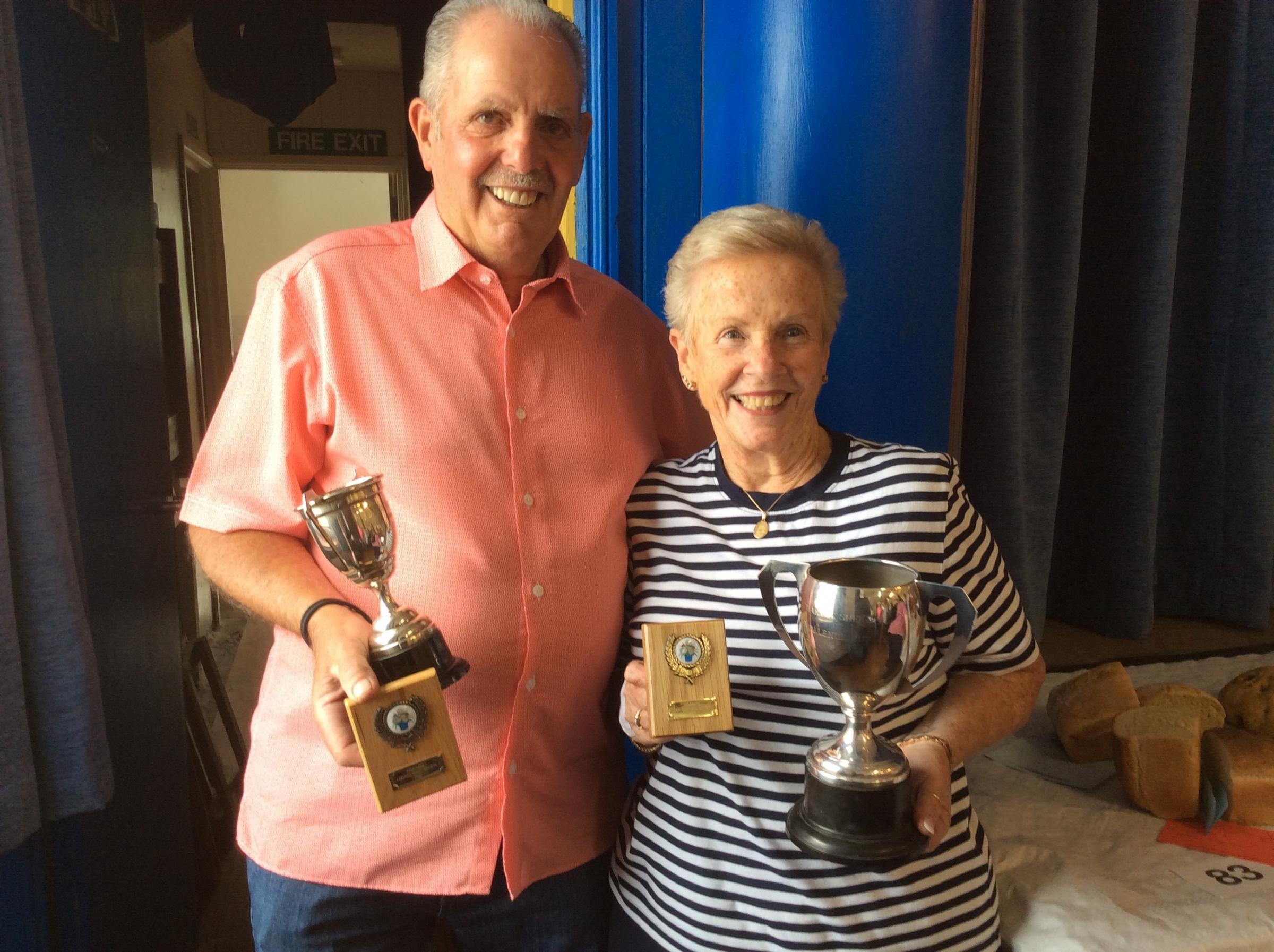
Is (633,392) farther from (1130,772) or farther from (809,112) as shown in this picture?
(1130,772)

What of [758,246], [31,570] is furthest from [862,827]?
[31,570]

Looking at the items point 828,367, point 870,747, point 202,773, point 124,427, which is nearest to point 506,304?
point 828,367

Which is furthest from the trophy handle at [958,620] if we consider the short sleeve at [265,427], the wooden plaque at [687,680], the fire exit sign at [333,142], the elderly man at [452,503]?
the fire exit sign at [333,142]

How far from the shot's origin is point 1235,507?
2.27 metres

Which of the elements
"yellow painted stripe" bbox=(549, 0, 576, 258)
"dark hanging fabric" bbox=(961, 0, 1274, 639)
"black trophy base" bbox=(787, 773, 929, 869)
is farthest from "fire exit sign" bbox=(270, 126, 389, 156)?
"black trophy base" bbox=(787, 773, 929, 869)

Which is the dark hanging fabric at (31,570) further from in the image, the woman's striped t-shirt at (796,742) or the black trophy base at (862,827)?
the black trophy base at (862,827)

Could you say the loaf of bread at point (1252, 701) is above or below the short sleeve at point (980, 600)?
below

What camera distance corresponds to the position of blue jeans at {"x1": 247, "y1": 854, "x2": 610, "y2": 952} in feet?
3.96

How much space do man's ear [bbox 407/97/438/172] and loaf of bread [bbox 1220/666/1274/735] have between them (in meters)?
1.49

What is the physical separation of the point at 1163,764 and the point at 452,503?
1111 millimetres

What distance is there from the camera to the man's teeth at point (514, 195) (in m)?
1.23

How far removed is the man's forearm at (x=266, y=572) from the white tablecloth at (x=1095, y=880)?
3.20 ft

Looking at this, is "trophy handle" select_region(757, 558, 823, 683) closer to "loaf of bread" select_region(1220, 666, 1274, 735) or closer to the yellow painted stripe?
"loaf of bread" select_region(1220, 666, 1274, 735)

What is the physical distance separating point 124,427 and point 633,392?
4.84ft
